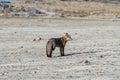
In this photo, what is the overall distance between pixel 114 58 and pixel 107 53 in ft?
Answer: 4.56

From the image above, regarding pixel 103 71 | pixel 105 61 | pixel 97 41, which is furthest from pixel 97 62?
pixel 97 41

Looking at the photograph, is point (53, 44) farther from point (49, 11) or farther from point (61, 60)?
point (49, 11)

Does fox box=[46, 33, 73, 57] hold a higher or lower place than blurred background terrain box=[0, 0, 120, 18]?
higher

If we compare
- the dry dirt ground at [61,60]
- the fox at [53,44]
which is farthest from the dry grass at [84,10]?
the fox at [53,44]

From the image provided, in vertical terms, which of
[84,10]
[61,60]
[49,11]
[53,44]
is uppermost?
[53,44]

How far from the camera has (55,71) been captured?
14.7 m

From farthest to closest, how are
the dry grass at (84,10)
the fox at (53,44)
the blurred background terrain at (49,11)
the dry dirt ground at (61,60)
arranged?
the dry grass at (84,10) → the blurred background terrain at (49,11) → the fox at (53,44) → the dry dirt ground at (61,60)

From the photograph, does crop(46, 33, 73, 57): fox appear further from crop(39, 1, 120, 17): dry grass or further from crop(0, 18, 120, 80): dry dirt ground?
crop(39, 1, 120, 17): dry grass

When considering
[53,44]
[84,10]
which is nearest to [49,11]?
[84,10]

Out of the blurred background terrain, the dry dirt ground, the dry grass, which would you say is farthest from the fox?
the dry grass

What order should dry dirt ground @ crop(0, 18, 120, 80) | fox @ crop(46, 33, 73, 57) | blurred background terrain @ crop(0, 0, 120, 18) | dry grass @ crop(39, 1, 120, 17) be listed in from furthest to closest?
dry grass @ crop(39, 1, 120, 17) → blurred background terrain @ crop(0, 0, 120, 18) → fox @ crop(46, 33, 73, 57) → dry dirt ground @ crop(0, 18, 120, 80)

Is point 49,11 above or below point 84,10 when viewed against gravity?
above

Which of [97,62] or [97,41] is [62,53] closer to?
[97,62]

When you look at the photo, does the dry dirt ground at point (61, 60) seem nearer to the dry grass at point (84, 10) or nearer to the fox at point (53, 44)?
the fox at point (53, 44)
